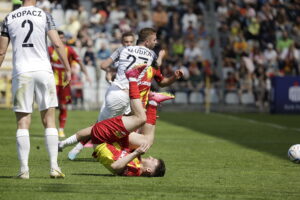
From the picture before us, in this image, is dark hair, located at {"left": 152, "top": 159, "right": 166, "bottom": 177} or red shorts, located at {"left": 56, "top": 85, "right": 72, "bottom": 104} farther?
red shorts, located at {"left": 56, "top": 85, "right": 72, "bottom": 104}

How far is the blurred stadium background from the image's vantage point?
34.1m

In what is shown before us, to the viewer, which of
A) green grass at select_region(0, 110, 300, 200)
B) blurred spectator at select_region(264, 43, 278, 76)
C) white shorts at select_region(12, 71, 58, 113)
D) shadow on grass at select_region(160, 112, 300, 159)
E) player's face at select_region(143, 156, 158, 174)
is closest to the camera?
green grass at select_region(0, 110, 300, 200)

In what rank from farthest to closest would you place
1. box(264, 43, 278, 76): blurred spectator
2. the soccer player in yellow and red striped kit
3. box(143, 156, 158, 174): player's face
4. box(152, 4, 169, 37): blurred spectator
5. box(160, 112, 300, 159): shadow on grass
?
box(152, 4, 169, 37): blurred spectator
box(264, 43, 278, 76): blurred spectator
the soccer player in yellow and red striped kit
box(160, 112, 300, 159): shadow on grass
box(143, 156, 158, 174): player's face

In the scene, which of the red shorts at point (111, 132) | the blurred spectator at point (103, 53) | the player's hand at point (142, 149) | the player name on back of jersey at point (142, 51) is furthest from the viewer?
the blurred spectator at point (103, 53)

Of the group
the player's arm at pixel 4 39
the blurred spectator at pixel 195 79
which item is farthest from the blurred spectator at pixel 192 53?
A: the player's arm at pixel 4 39

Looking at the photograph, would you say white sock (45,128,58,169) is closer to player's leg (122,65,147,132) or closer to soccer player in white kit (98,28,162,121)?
player's leg (122,65,147,132)

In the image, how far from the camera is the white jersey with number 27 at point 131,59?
13.3 meters

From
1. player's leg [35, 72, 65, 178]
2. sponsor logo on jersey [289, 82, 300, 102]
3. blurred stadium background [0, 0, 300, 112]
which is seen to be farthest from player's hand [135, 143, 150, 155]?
sponsor logo on jersey [289, 82, 300, 102]

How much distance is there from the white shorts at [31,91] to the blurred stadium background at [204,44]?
2159 cm

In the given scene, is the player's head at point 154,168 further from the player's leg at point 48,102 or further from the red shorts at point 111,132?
the player's leg at point 48,102

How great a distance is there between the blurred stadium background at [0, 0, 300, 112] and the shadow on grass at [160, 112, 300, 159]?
2.77 meters

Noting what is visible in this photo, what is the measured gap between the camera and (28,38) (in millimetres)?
10656

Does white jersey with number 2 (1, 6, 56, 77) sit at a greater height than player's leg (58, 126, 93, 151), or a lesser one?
greater

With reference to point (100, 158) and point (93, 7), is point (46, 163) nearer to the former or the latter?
point (100, 158)
